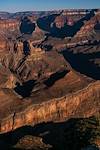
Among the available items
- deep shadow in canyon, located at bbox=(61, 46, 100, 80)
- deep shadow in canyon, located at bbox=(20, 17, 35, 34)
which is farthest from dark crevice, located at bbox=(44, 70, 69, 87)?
deep shadow in canyon, located at bbox=(20, 17, 35, 34)

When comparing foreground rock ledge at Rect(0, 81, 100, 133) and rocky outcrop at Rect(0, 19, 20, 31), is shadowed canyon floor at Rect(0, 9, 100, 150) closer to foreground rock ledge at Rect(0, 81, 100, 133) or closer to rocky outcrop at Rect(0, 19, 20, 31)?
foreground rock ledge at Rect(0, 81, 100, 133)

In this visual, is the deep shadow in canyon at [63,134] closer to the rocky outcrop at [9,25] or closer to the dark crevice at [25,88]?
the dark crevice at [25,88]

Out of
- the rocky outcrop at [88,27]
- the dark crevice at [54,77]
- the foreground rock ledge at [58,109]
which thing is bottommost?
the foreground rock ledge at [58,109]

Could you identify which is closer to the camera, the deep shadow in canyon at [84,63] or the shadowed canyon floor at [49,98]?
the shadowed canyon floor at [49,98]

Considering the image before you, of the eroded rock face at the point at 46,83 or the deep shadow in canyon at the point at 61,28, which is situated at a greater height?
the deep shadow in canyon at the point at 61,28

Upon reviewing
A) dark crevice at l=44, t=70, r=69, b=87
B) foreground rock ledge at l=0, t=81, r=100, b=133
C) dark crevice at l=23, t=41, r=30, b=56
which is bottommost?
foreground rock ledge at l=0, t=81, r=100, b=133

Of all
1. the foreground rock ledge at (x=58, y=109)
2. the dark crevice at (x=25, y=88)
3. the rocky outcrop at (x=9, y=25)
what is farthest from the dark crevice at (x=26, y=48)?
the rocky outcrop at (x=9, y=25)

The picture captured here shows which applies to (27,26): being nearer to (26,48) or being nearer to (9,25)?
(9,25)

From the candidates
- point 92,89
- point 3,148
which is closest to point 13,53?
point 92,89
